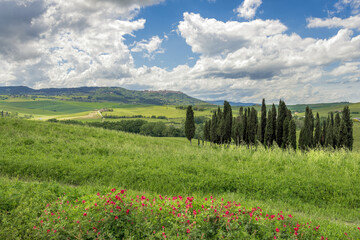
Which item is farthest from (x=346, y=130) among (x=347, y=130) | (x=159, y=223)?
(x=159, y=223)

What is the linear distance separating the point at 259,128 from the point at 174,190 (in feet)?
187

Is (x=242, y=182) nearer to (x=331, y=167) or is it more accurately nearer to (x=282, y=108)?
(x=331, y=167)

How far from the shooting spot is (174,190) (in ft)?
29.0

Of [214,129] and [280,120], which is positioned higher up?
[280,120]

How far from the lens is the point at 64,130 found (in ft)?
70.3

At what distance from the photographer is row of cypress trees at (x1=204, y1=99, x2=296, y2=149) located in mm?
53112

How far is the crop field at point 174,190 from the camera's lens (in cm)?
503

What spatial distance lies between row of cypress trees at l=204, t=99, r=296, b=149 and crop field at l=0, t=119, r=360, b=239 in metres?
29.4

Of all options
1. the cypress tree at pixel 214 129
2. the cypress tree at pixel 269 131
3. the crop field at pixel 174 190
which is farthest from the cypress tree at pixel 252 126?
the crop field at pixel 174 190

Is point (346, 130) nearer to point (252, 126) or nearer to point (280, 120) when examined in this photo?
point (280, 120)

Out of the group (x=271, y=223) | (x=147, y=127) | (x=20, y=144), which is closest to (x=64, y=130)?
(x=20, y=144)

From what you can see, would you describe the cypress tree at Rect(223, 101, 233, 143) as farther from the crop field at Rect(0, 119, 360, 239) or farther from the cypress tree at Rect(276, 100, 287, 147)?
the crop field at Rect(0, 119, 360, 239)

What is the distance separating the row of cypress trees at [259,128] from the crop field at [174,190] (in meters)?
29.4

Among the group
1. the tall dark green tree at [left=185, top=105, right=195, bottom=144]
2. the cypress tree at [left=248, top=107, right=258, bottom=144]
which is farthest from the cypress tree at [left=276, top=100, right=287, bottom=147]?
the tall dark green tree at [left=185, top=105, right=195, bottom=144]
